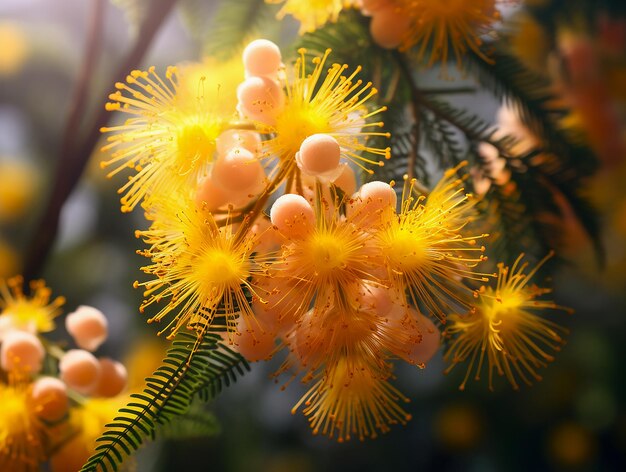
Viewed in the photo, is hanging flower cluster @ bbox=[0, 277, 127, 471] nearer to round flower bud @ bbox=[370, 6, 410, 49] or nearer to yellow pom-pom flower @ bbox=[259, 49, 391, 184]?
yellow pom-pom flower @ bbox=[259, 49, 391, 184]

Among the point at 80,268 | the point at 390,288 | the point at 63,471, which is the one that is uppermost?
the point at 390,288

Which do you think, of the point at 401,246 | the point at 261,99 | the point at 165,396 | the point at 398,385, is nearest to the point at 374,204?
the point at 401,246

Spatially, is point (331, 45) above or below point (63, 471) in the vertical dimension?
above

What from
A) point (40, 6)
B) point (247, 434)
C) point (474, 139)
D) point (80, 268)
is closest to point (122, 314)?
point (80, 268)

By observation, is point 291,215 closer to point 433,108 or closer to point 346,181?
point 346,181

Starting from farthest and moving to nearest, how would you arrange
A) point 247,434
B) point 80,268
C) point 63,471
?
1. point 80,268
2. point 247,434
3. point 63,471

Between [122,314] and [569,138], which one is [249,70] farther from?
[122,314]

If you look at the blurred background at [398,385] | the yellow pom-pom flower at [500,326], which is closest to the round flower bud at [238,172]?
the yellow pom-pom flower at [500,326]
